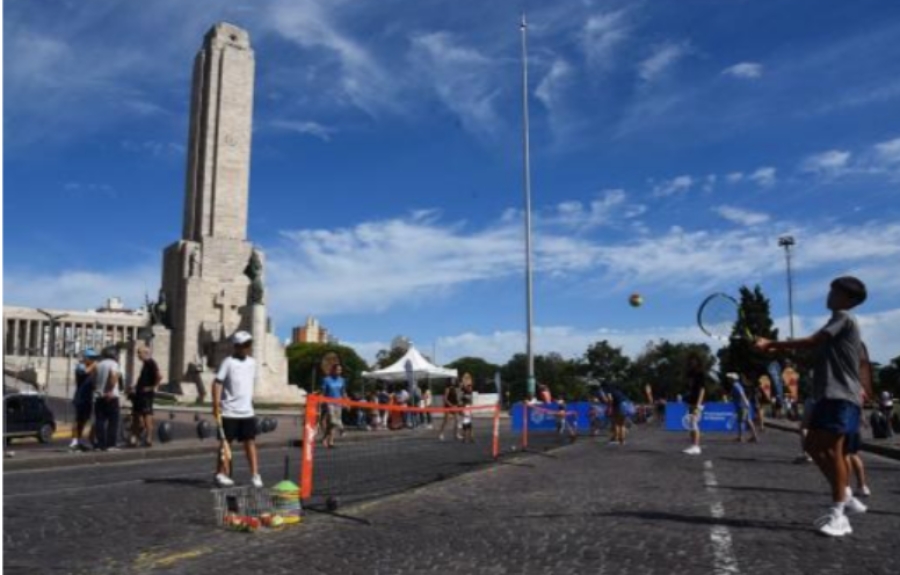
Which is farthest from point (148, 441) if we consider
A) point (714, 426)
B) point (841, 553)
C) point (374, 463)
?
point (714, 426)

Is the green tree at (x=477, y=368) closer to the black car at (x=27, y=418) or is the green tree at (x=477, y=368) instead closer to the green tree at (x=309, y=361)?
the green tree at (x=309, y=361)

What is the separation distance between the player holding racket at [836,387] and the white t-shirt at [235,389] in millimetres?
5559

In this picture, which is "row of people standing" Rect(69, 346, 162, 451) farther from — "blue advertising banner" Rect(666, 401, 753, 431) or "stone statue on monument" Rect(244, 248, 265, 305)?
"stone statue on monument" Rect(244, 248, 265, 305)

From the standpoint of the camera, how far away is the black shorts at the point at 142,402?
53.5ft

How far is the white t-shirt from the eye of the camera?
31.6ft

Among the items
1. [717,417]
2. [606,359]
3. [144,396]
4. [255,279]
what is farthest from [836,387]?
[606,359]

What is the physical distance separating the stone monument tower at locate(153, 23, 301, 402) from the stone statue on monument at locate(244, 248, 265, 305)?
68 millimetres

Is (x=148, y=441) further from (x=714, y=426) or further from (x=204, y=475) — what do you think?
(x=714, y=426)

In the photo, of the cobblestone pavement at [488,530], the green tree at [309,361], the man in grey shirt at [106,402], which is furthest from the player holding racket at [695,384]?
the green tree at [309,361]

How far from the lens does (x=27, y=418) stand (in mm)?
19859

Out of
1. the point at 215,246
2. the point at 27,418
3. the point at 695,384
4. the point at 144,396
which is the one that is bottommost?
the point at 27,418

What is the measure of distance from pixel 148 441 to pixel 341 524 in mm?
10923

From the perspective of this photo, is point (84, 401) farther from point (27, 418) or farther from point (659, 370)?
point (659, 370)

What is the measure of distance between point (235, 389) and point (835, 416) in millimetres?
6134
